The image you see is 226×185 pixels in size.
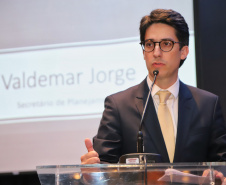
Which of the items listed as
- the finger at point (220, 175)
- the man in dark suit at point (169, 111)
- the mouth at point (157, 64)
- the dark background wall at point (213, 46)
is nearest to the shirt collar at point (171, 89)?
the man in dark suit at point (169, 111)

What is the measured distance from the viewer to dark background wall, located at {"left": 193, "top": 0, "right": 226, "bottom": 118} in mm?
3654

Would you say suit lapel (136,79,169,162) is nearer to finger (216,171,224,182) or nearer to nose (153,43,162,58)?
nose (153,43,162,58)

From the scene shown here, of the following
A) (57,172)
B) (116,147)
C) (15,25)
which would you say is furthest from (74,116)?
(57,172)

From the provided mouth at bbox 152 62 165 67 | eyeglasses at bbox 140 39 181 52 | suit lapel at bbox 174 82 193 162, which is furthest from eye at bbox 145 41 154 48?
suit lapel at bbox 174 82 193 162

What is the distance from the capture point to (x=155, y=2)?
364 cm

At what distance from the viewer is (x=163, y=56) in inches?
95.2

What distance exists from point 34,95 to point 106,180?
219 centimetres

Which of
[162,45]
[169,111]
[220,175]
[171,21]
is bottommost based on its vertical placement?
[220,175]

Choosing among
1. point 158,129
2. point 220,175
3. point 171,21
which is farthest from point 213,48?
point 220,175

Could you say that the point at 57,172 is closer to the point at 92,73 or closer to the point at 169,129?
the point at 169,129

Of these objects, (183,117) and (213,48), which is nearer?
(183,117)

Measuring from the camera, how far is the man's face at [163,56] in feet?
7.87

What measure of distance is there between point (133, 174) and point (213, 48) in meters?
2.38

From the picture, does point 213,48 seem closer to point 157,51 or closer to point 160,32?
point 160,32
